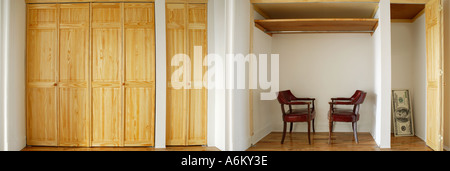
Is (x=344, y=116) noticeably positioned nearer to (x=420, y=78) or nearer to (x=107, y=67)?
(x=420, y=78)

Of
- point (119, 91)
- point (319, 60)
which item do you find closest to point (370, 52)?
point (319, 60)

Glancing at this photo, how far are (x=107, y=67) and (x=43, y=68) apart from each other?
1.03 m

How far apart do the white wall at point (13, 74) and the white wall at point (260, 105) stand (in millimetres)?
3618

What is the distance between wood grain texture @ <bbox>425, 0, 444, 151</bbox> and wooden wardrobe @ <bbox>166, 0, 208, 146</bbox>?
11.0ft

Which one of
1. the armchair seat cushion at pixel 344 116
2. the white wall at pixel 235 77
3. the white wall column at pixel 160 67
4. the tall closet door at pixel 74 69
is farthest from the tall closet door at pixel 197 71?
the armchair seat cushion at pixel 344 116

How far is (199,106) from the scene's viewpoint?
15.9 feet

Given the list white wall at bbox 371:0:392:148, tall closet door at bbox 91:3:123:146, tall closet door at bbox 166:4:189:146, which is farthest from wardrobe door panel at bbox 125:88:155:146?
white wall at bbox 371:0:392:148

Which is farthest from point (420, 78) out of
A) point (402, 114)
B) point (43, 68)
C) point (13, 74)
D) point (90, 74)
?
point (13, 74)

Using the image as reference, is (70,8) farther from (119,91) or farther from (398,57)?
(398,57)

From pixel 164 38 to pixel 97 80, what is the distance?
1218 mm

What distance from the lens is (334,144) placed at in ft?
17.0

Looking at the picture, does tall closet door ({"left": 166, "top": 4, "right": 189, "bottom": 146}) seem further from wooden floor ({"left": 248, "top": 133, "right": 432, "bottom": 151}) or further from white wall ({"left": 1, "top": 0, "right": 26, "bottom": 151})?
white wall ({"left": 1, "top": 0, "right": 26, "bottom": 151})

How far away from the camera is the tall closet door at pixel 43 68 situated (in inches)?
192

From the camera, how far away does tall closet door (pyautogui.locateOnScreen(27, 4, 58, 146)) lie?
16.0ft
